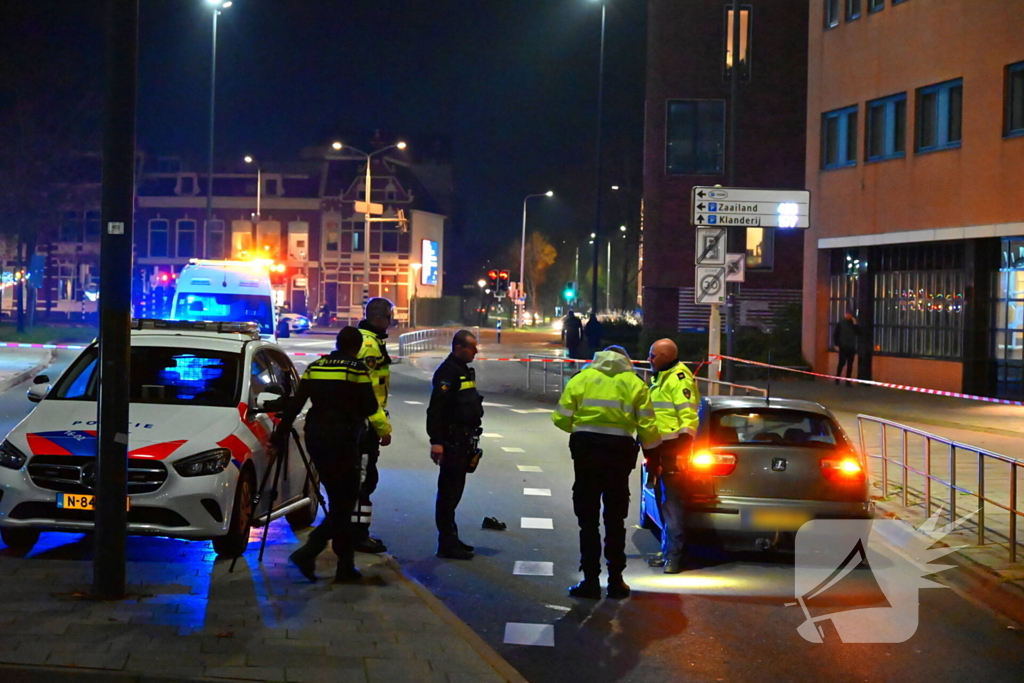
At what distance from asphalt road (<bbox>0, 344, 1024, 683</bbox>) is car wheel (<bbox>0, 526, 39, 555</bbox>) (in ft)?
1.09

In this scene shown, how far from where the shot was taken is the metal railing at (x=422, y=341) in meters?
40.6

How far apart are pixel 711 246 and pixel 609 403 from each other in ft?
30.6

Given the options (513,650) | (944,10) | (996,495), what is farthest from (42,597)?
(944,10)

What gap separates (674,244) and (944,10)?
54.8 feet

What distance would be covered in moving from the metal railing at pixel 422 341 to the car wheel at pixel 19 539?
97.0 ft

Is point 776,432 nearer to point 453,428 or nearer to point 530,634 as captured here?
point 453,428

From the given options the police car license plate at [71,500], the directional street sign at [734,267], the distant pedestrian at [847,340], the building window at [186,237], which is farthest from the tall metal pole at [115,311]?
the building window at [186,237]

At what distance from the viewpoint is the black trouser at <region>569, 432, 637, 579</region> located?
797 cm

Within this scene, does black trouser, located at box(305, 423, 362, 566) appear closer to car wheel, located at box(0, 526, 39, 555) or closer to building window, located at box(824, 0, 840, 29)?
car wheel, located at box(0, 526, 39, 555)

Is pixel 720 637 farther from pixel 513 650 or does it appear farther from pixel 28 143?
pixel 28 143

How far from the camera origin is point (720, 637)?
705 cm

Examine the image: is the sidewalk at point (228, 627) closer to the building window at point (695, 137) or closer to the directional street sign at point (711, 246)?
the directional street sign at point (711, 246)

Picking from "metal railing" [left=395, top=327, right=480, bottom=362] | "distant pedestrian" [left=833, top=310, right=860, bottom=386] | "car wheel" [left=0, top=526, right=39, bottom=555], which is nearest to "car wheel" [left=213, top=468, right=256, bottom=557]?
"car wheel" [left=0, top=526, right=39, bottom=555]

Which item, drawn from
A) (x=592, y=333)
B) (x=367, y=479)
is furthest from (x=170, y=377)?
(x=592, y=333)
